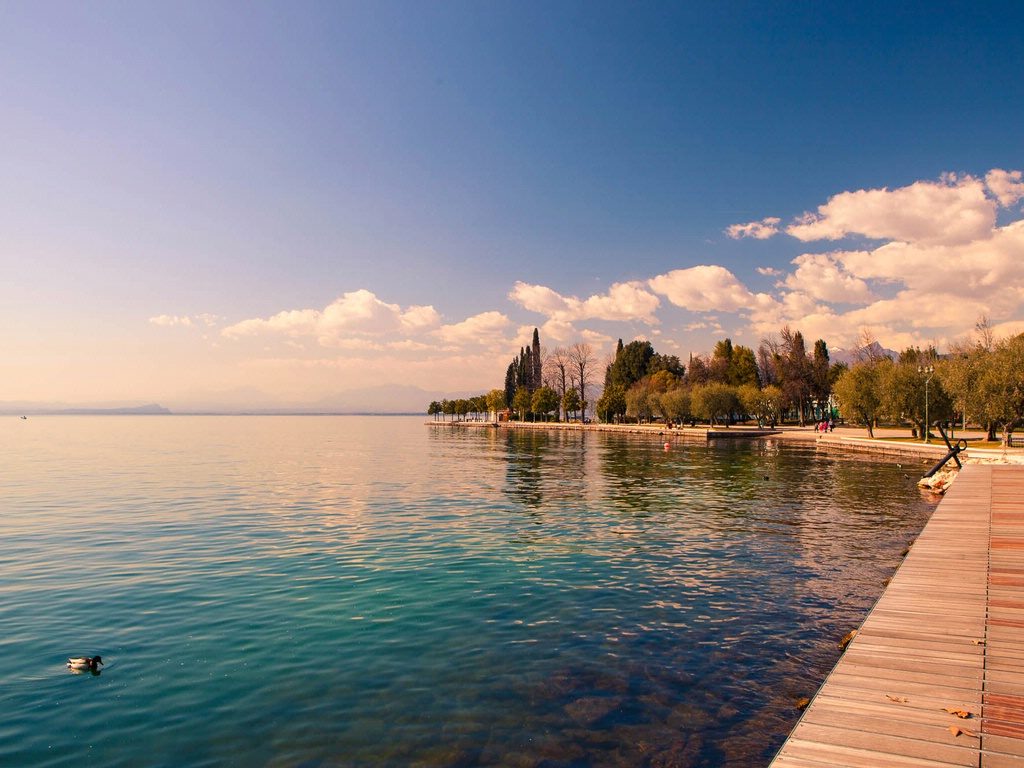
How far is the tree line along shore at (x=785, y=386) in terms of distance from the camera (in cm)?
5691

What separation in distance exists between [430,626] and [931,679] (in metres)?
9.24

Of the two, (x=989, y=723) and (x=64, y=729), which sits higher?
(x=989, y=723)

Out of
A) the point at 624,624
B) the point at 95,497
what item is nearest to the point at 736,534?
the point at 624,624

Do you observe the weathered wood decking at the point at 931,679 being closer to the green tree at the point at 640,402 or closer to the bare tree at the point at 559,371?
the green tree at the point at 640,402

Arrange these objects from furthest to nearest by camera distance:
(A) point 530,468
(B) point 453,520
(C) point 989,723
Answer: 1. (A) point 530,468
2. (B) point 453,520
3. (C) point 989,723

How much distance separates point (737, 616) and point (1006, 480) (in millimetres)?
23051

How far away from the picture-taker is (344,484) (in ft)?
138

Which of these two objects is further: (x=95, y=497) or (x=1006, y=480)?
(x=95, y=497)

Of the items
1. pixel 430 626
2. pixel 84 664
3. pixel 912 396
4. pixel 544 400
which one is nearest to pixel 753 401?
pixel 912 396

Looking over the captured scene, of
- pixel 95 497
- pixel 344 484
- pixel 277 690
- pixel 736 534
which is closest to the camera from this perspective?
pixel 277 690

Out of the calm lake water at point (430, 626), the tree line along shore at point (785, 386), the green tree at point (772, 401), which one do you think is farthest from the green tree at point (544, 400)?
the calm lake water at point (430, 626)

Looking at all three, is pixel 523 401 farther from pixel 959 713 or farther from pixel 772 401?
pixel 959 713

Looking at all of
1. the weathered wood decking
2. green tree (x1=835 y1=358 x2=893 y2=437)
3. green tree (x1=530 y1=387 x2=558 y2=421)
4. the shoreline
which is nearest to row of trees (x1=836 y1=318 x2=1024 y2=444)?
green tree (x1=835 y1=358 x2=893 y2=437)

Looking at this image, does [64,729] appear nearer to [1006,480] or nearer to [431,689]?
[431,689]
